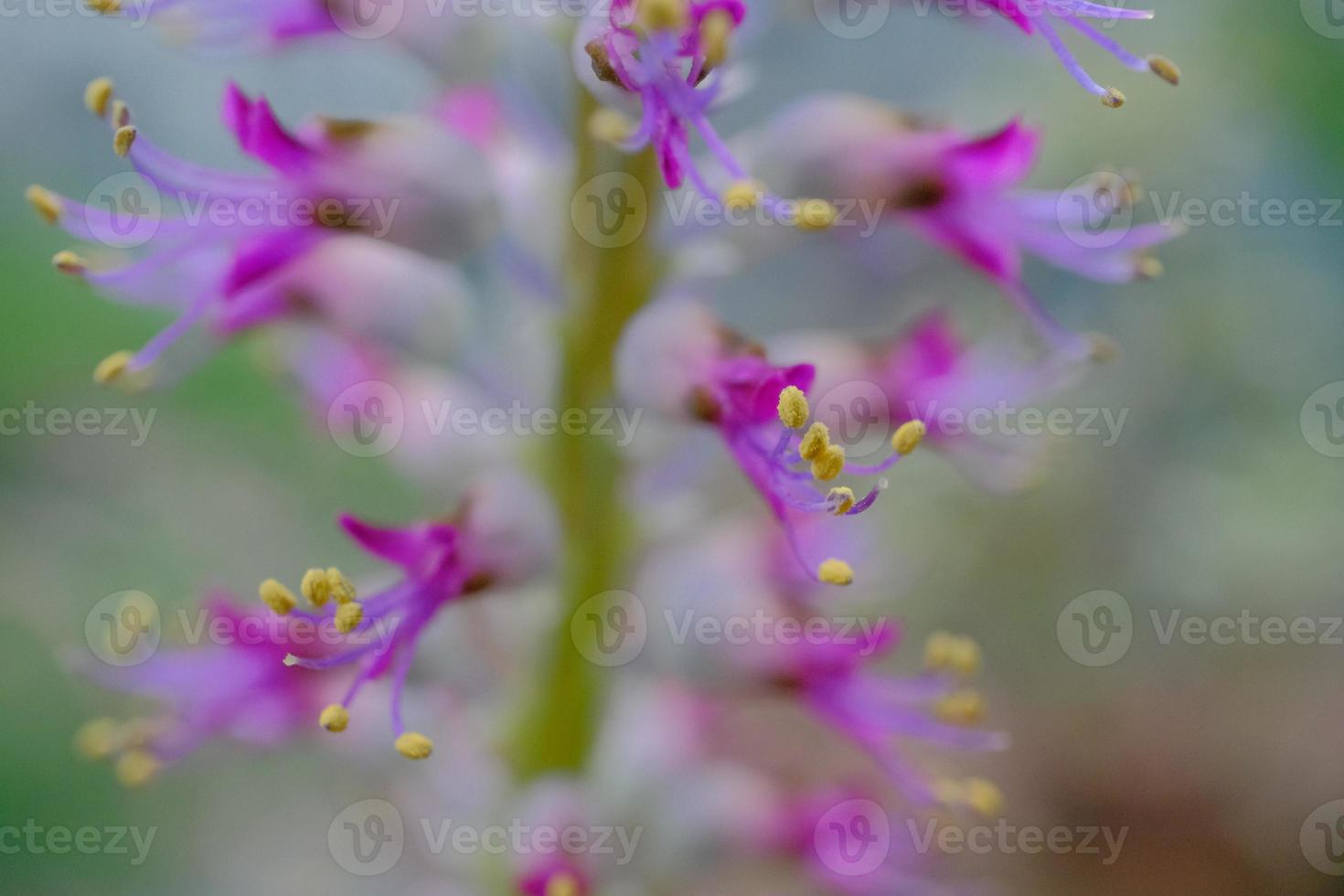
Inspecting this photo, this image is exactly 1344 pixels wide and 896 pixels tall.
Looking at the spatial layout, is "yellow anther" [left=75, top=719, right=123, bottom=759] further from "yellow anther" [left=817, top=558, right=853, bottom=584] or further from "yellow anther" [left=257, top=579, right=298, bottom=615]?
"yellow anther" [left=817, top=558, right=853, bottom=584]

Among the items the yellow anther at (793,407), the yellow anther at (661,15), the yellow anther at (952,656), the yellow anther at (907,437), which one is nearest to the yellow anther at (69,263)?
the yellow anther at (661,15)

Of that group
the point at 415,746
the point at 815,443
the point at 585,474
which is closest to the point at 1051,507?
the point at 585,474

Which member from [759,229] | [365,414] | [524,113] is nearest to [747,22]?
[759,229]

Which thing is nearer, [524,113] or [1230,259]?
[524,113]

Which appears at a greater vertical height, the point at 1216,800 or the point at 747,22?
the point at 747,22

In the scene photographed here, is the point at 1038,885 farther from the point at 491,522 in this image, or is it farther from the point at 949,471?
the point at 491,522

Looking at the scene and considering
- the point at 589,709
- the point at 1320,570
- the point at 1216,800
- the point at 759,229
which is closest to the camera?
the point at 759,229

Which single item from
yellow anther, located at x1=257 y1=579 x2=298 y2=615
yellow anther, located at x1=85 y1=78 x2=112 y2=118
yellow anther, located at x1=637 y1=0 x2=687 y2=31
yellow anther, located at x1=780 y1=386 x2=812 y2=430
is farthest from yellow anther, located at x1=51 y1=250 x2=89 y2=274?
yellow anther, located at x1=780 y1=386 x2=812 y2=430

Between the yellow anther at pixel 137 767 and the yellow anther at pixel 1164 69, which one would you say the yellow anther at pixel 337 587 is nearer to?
the yellow anther at pixel 137 767
